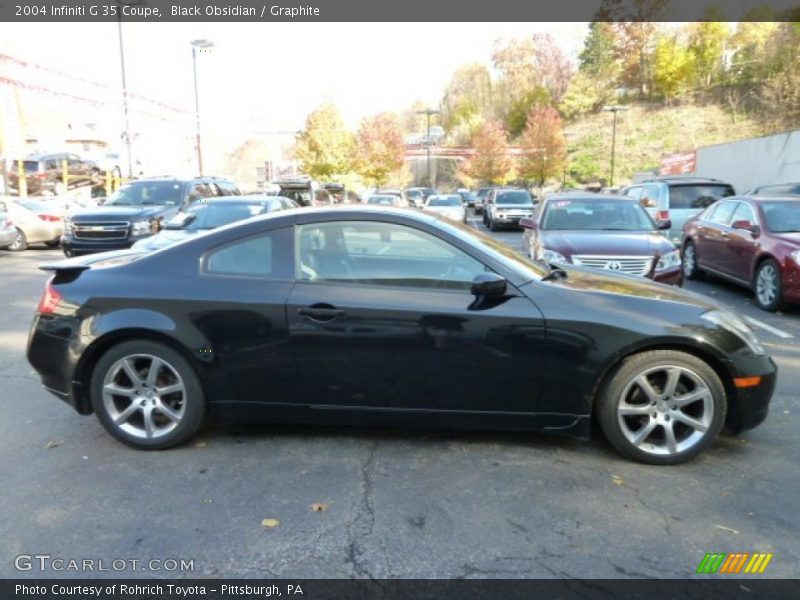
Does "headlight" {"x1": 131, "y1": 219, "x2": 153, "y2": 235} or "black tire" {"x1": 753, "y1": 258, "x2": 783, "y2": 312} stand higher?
"headlight" {"x1": 131, "y1": 219, "x2": 153, "y2": 235}

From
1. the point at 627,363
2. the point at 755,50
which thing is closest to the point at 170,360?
the point at 627,363

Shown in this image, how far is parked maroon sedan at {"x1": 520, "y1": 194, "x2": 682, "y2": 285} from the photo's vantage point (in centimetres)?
731

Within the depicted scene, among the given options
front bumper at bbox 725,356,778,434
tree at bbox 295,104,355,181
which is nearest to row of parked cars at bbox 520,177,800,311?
front bumper at bbox 725,356,778,434

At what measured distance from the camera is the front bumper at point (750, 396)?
3715 mm

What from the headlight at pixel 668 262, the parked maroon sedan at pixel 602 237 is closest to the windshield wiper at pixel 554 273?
the parked maroon sedan at pixel 602 237

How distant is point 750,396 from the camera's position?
3742 millimetres

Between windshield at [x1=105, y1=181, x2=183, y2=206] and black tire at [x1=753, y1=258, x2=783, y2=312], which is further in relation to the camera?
windshield at [x1=105, y1=181, x2=183, y2=206]


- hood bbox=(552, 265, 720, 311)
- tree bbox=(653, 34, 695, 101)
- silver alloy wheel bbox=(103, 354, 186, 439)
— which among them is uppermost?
tree bbox=(653, 34, 695, 101)

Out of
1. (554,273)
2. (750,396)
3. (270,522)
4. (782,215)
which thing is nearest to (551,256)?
(554,273)

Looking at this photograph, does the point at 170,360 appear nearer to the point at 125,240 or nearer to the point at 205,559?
the point at 205,559

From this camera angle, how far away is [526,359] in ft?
12.0

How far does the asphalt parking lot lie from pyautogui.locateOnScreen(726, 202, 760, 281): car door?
15.5 feet

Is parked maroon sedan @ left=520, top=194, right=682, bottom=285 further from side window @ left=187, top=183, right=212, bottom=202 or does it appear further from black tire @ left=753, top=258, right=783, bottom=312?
side window @ left=187, top=183, right=212, bottom=202

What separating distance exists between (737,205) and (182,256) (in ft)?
27.8
